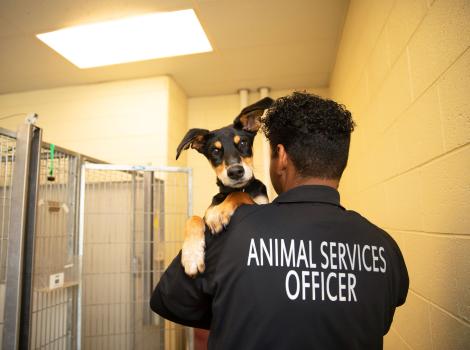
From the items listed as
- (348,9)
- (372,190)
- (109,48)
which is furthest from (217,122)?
(372,190)

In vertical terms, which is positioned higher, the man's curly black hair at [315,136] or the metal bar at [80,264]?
the man's curly black hair at [315,136]

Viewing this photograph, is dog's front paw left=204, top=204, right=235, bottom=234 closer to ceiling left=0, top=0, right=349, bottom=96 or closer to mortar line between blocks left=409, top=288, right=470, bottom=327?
mortar line between blocks left=409, top=288, right=470, bottom=327

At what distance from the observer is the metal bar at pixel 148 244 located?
2680 millimetres

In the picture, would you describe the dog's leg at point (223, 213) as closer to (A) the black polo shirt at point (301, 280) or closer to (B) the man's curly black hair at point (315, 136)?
(A) the black polo shirt at point (301, 280)

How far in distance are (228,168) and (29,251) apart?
1.10m

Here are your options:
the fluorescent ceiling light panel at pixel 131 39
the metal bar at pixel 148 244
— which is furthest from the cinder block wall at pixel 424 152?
the metal bar at pixel 148 244

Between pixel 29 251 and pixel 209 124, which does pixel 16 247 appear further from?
pixel 209 124

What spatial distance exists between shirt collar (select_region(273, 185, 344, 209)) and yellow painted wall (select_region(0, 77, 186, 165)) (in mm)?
2977

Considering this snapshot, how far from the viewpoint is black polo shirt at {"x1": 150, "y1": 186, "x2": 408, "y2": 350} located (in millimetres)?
771

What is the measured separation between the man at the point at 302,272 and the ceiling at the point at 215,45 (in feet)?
6.94

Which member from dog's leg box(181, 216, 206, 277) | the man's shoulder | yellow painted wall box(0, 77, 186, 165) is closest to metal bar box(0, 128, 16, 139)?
dog's leg box(181, 216, 206, 277)

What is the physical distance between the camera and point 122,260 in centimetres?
316

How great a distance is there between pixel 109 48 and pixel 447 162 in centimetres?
322

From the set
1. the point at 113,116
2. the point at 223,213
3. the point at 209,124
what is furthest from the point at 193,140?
the point at 209,124
